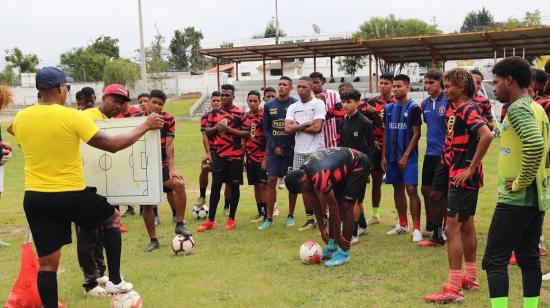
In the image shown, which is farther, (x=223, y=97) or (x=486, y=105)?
(x=223, y=97)

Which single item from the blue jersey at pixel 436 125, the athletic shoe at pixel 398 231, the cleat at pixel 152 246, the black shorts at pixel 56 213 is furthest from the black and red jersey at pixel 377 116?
the black shorts at pixel 56 213

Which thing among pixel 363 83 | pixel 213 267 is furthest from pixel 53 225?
pixel 363 83

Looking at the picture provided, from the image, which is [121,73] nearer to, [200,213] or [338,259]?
[200,213]

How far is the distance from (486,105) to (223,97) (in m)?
4.19

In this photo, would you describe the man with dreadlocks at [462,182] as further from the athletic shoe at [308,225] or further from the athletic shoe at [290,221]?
the athletic shoe at [290,221]

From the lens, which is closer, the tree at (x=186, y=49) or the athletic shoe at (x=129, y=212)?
the athletic shoe at (x=129, y=212)

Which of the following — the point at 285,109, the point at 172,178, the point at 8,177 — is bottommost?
the point at 8,177

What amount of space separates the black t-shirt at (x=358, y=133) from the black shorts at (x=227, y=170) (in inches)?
82.8

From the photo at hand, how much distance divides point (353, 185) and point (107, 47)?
88.8 metres

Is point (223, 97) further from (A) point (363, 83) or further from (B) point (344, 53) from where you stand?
(A) point (363, 83)

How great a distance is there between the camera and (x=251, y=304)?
5520mm

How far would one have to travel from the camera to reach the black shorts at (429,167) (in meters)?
7.41

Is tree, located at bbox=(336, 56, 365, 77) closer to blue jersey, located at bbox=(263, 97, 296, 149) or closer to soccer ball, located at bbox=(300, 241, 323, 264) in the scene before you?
blue jersey, located at bbox=(263, 97, 296, 149)

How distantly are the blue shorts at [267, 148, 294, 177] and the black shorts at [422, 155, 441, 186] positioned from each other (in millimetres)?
2277
